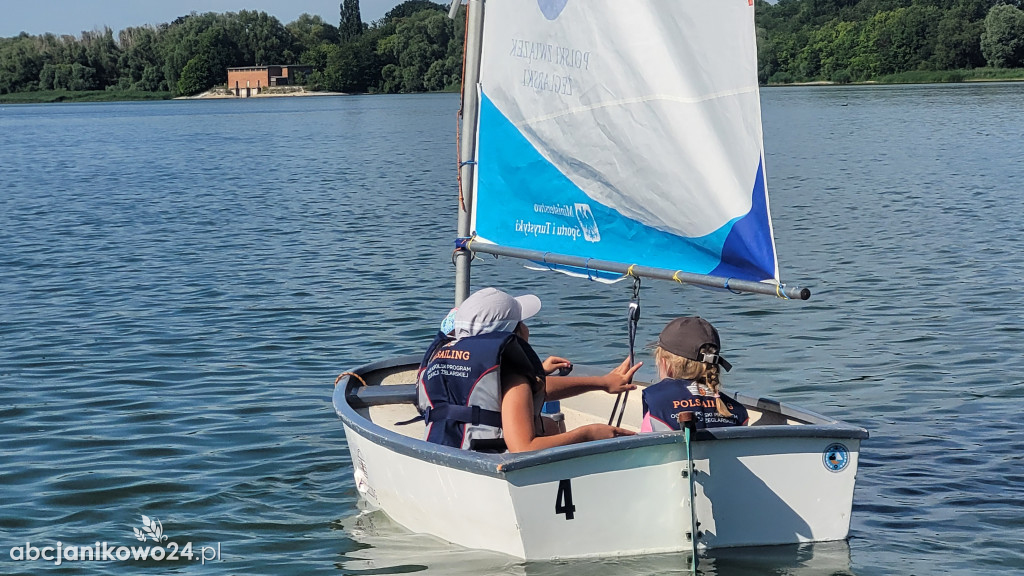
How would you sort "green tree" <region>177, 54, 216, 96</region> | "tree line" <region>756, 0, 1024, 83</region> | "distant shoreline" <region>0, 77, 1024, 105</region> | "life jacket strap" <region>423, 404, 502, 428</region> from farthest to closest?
"green tree" <region>177, 54, 216, 96</region> → "distant shoreline" <region>0, 77, 1024, 105</region> → "tree line" <region>756, 0, 1024, 83</region> → "life jacket strap" <region>423, 404, 502, 428</region>

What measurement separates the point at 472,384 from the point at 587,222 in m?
1.75

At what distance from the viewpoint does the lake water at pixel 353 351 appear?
271 inches

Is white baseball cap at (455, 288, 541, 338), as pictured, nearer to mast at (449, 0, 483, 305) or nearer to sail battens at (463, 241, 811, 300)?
sail battens at (463, 241, 811, 300)

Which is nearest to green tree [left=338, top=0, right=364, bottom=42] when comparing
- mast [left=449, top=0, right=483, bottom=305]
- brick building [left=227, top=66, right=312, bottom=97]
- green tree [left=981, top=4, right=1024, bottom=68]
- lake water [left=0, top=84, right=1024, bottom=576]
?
brick building [left=227, top=66, right=312, bottom=97]

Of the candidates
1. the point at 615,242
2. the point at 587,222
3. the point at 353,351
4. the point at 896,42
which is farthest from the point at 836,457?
the point at 896,42

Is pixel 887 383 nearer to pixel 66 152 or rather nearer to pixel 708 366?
pixel 708 366

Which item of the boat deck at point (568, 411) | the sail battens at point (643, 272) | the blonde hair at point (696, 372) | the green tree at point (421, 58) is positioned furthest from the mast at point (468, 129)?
the green tree at point (421, 58)

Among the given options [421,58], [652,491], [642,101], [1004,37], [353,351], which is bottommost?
[353,351]

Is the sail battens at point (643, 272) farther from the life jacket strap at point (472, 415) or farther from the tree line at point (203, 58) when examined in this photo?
the tree line at point (203, 58)

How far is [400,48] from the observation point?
143 metres

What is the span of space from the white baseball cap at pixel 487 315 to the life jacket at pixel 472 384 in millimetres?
55

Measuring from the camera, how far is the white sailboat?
5.54 metres

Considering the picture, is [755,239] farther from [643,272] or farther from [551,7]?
[551,7]

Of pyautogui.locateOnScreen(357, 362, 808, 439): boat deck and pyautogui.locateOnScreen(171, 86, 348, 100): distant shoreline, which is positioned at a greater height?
pyautogui.locateOnScreen(171, 86, 348, 100): distant shoreline
